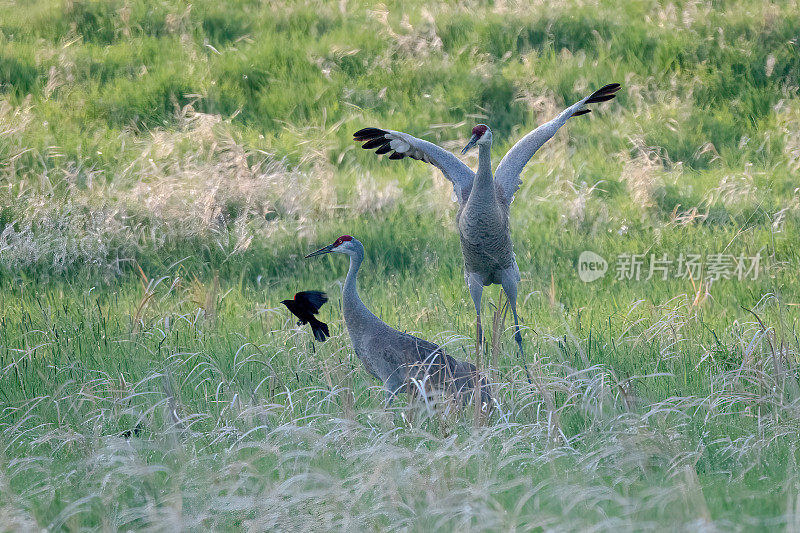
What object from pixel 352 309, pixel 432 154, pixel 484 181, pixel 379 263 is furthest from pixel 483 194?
pixel 379 263

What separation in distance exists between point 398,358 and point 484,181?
1.52 meters

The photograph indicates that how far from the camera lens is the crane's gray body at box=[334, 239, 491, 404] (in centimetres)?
485

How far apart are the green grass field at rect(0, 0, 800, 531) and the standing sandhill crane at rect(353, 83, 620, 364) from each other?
1.01 ft

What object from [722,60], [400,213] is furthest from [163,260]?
[722,60]

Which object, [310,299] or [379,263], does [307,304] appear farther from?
[379,263]

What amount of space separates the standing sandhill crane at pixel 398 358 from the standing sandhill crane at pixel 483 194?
3.16 feet

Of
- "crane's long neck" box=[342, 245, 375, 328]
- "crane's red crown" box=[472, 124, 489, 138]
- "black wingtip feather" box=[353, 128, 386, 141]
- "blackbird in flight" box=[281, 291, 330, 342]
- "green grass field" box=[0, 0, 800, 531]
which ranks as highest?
"crane's red crown" box=[472, 124, 489, 138]

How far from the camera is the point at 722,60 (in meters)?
11.4

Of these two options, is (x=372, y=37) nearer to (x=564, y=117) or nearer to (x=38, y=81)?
(x=38, y=81)

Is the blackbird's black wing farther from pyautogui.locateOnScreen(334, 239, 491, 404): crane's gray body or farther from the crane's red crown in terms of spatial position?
the crane's red crown

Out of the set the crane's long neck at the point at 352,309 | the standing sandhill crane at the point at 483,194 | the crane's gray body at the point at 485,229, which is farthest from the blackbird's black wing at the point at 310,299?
the crane's gray body at the point at 485,229

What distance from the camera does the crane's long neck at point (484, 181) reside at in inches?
237

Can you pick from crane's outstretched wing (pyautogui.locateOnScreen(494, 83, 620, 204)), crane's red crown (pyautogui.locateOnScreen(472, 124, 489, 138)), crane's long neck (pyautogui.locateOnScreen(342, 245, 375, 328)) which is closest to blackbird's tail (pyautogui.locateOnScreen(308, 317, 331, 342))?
crane's long neck (pyautogui.locateOnScreen(342, 245, 375, 328))

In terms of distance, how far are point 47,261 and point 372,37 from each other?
17.7 ft
